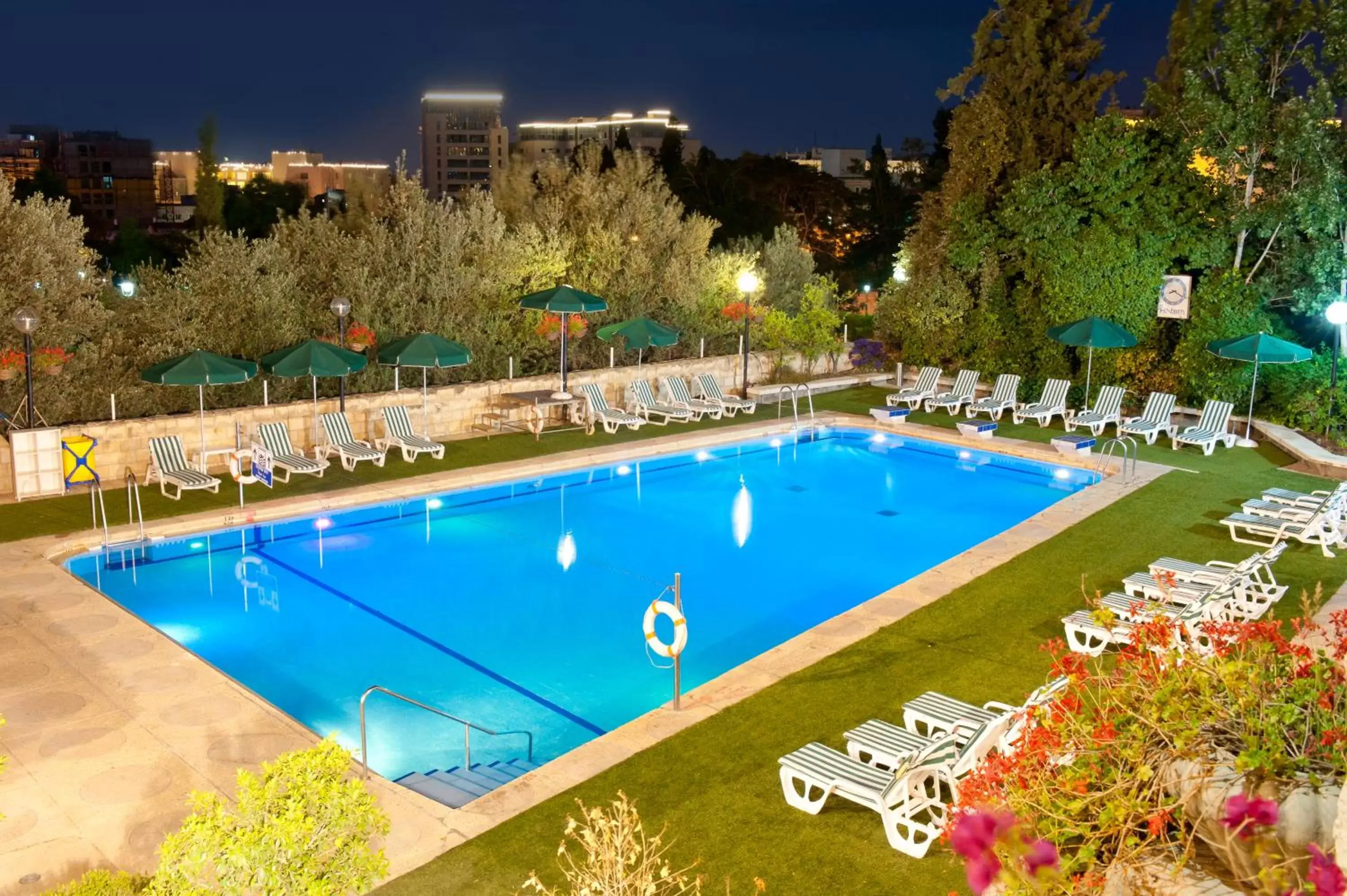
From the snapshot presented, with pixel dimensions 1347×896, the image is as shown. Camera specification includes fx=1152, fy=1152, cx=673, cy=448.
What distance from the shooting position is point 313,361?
15648 mm

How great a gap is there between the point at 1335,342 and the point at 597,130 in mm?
166567

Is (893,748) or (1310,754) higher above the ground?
(1310,754)

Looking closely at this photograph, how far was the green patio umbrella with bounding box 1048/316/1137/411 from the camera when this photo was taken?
18.9 metres

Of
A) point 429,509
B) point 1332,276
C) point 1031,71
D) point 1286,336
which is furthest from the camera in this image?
point 1031,71

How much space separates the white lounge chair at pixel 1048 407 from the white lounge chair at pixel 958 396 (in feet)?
3.33

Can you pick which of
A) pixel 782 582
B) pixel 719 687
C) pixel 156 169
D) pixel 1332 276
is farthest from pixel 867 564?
pixel 156 169

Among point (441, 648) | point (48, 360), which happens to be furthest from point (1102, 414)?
point (48, 360)

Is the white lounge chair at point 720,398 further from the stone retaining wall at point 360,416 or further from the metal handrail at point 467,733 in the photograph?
the metal handrail at point 467,733

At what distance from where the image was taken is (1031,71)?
75.5 feet

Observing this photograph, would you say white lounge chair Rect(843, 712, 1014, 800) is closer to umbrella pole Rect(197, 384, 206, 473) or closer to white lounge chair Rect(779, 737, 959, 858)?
white lounge chair Rect(779, 737, 959, 858)

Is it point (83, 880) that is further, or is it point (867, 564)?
point (867, 564)

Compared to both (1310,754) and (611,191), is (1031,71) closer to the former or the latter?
(611,191)

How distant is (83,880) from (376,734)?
4071 millimetres

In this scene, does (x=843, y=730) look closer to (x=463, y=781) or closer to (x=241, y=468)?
(x=463, y=781)
